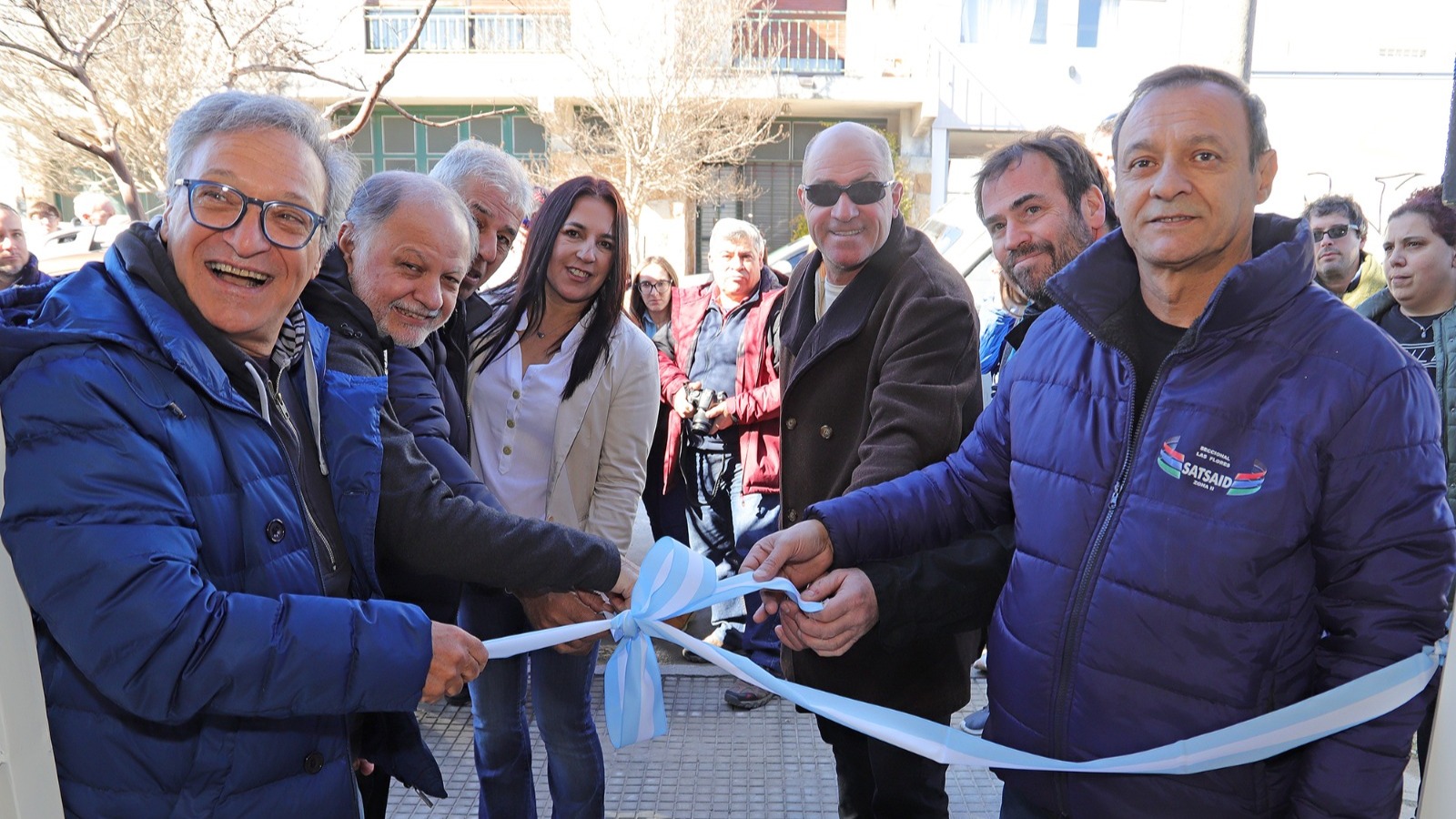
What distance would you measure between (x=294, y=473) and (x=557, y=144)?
2096cm

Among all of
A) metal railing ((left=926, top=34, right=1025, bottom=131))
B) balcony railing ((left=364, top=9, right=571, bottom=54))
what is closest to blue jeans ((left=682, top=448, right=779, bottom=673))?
balcony railing ((left=364, top=9, right=571, bottom=54))

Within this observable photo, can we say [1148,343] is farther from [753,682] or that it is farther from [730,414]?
[730,414]

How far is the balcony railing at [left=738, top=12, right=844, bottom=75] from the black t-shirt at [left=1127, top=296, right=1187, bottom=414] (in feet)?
68.8

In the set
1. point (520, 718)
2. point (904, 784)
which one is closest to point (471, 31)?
point (520, 718)

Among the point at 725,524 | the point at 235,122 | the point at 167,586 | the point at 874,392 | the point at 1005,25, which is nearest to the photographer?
the point at 167,586

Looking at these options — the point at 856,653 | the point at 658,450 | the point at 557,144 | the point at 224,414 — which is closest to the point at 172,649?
the point at 224,414

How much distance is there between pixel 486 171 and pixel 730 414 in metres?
2.03

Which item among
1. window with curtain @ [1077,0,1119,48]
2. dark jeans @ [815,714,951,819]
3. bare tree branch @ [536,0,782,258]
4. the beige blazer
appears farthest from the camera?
window with curtain @ [1077,0,1119,48]

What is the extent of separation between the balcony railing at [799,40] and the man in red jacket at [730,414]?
1728 centimetres

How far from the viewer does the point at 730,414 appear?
4980mm

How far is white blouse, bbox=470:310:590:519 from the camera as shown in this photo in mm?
3182

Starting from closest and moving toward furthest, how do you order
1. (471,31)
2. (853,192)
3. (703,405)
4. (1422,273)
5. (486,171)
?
(853,192), (486,171), (1422,273), (703,405), (471,31)

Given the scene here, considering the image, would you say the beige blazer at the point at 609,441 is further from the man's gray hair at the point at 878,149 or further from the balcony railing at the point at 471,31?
the balcony railing at the point at 471,31

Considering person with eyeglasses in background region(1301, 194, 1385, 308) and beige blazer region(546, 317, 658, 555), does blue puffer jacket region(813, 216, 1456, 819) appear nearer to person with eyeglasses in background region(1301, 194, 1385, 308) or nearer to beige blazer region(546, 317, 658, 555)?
beige blazer region(546, 317, 658, 555)
